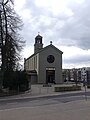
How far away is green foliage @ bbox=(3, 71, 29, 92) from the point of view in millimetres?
48812

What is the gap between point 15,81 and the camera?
49094 millimetres

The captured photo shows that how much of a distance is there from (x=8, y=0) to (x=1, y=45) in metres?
7.02

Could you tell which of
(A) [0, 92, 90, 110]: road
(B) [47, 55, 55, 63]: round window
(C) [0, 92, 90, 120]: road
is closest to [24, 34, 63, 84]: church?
(B) [47, 55, 55, 63]: round window

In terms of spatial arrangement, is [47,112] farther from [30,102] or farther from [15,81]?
[15,81]

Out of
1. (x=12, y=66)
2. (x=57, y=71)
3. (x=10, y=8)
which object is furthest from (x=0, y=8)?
(x=57, y=71)

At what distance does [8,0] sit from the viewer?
44.4 m

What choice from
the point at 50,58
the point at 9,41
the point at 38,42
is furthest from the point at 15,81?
the point at 38,42

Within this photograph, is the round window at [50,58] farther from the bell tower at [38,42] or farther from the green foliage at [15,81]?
the green foliage at [15,81]

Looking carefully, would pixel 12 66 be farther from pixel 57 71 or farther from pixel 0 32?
pixel 57 71

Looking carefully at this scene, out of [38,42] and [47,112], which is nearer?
[47,112]

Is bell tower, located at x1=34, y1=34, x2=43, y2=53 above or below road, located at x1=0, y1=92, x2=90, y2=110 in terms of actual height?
above

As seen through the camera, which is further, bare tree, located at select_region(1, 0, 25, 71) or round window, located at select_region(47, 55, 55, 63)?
round window, located at select_region(47, 55, 55, 63)

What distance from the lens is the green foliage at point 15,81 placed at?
160ft

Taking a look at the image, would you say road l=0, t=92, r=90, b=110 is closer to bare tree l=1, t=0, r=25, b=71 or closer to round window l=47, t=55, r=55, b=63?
bare tree l=1, t=0, r=25, b=71
